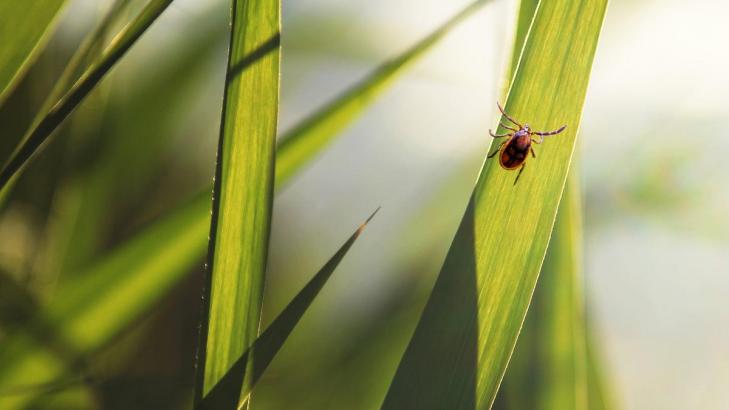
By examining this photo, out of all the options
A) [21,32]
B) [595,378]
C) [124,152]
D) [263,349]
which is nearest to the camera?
[263,349]

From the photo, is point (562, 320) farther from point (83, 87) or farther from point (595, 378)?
point (83, 87)

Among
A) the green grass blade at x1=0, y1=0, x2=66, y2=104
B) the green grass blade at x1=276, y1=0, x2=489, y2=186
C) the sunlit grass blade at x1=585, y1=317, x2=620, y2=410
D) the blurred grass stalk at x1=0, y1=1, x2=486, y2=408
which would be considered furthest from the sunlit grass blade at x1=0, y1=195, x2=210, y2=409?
the sunlit grass blade at x1=585, y1=317, x2=620, y2=410

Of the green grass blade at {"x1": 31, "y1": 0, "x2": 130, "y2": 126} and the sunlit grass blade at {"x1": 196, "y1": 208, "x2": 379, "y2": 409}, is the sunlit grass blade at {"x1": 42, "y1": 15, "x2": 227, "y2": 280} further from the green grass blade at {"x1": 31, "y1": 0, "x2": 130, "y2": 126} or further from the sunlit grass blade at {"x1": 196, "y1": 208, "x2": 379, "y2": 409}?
the sunlit grass blade at {"x1": 196, "y1": 208, "x2": 379, "y2": 409}

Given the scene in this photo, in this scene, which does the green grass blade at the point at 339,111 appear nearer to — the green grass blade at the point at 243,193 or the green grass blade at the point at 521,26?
the green grass blade at the point at 521,26

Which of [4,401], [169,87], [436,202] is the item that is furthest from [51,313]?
[436,202]

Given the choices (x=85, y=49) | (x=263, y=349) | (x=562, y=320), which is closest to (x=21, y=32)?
(x=85, y=49)

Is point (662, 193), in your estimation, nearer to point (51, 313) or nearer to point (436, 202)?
point (436, 202)

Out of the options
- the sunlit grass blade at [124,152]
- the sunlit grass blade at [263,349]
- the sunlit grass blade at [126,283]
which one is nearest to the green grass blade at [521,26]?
the sunlit grass blade at [263,349]
